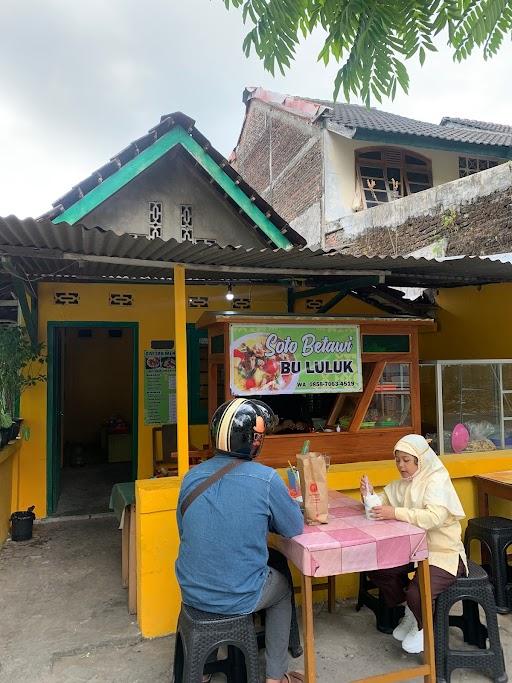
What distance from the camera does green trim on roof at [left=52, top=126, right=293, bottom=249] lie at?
6957 mm

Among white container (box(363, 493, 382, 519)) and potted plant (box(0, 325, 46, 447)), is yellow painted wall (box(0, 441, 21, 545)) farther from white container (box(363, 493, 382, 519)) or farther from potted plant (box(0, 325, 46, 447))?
white container (box(363, 493, 382, 519))

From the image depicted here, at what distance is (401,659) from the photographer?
3242 millimetres

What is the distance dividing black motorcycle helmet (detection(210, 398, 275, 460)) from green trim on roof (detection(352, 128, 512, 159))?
447 inches

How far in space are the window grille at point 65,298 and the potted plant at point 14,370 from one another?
0.54 meters

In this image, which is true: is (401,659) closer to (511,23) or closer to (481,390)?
(481,390)

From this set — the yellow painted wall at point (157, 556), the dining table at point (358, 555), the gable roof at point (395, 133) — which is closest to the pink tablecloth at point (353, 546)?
the dining table at point (358, 555)

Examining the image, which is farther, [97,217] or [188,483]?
[97,217]

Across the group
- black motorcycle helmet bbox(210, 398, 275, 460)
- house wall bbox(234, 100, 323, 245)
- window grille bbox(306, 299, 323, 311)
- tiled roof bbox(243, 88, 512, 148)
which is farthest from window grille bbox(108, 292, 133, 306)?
house wall bbox(234, 100, 323, 245)

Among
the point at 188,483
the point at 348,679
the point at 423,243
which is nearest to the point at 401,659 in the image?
the point at 348,679

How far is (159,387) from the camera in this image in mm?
6859

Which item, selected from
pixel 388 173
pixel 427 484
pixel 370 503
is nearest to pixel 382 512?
pixel 370 503

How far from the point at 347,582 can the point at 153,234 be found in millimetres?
5503

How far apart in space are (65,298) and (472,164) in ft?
40.9

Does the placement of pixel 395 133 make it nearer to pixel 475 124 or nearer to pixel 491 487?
pixel 475 124
